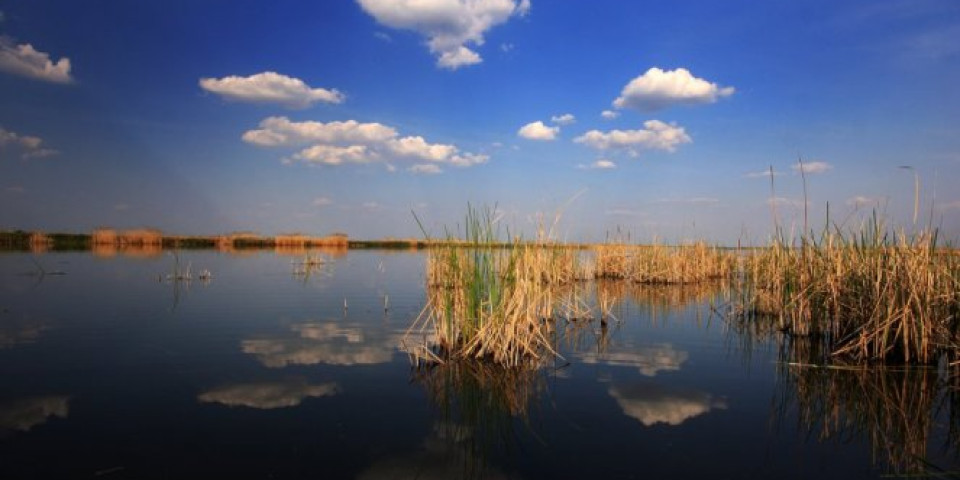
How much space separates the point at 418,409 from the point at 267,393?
63.9 inches

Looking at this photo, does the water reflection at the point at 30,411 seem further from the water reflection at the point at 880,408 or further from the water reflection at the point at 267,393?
the water reflection at the point at 880,408

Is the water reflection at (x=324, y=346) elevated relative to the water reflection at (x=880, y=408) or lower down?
elevated

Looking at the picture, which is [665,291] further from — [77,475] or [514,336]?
[77,475]

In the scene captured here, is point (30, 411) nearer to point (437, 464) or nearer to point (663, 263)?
point (437, 464)

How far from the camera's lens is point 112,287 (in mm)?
14047

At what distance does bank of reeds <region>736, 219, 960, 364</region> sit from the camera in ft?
21.7

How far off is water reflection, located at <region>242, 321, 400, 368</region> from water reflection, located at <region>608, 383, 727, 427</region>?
3.11m

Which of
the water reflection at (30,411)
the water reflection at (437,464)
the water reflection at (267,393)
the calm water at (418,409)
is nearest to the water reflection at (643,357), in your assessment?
the calm water at (418,409)

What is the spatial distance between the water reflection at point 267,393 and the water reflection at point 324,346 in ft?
2.77

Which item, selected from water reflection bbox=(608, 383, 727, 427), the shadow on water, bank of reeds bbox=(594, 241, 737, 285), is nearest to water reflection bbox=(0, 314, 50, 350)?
water reflection bbox=(608, 383, 727, 427)

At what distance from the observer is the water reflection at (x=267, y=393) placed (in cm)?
500

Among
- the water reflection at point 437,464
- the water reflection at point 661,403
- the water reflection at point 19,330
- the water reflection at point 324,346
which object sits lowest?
the water reflection at point 661,403

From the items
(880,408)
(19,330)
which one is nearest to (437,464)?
(880,408)

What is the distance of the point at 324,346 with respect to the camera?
24.8ft
